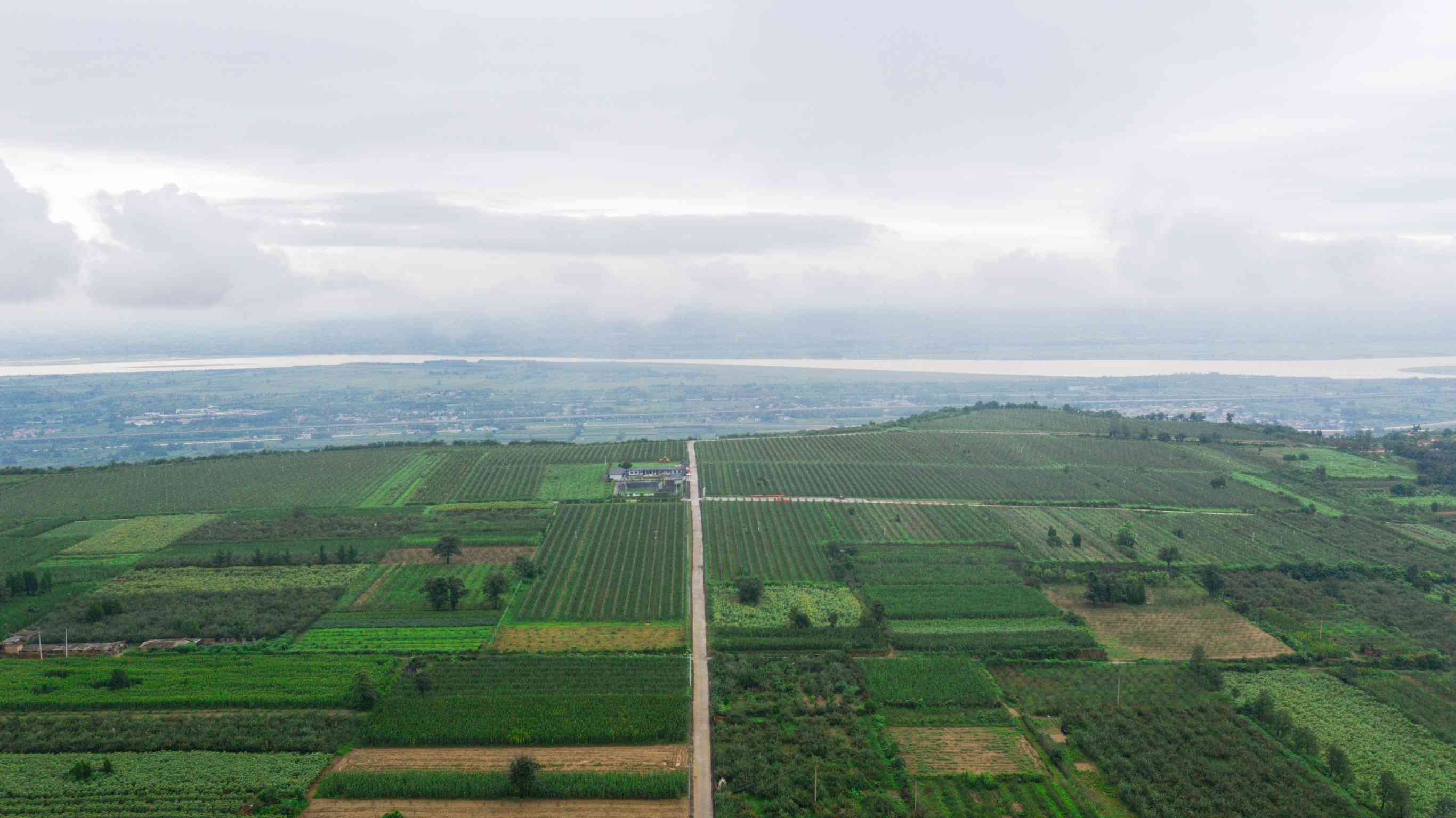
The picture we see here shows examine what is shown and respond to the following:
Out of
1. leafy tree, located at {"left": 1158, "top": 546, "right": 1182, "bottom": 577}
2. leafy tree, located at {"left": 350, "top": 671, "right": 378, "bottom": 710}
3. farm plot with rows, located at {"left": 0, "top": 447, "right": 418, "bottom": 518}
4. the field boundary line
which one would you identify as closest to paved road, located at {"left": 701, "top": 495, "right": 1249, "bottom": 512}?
the field boundary line

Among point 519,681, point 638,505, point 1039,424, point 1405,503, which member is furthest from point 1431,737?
point 1039,424

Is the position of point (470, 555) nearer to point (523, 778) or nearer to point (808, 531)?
point (808, 531)

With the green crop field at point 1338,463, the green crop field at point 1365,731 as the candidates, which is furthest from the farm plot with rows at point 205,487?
the green crop field at point 1338,463

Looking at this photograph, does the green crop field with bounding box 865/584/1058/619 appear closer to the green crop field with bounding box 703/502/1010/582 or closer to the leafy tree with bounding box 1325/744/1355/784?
the green crop field with bounding box 703/502/1010/582

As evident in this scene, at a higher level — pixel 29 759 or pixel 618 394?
pixel 618 394

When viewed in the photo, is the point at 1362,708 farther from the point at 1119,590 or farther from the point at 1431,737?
the point at 1119,590

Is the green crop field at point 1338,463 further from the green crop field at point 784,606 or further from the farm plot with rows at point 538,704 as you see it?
the farm plot with rows at point 538,704
